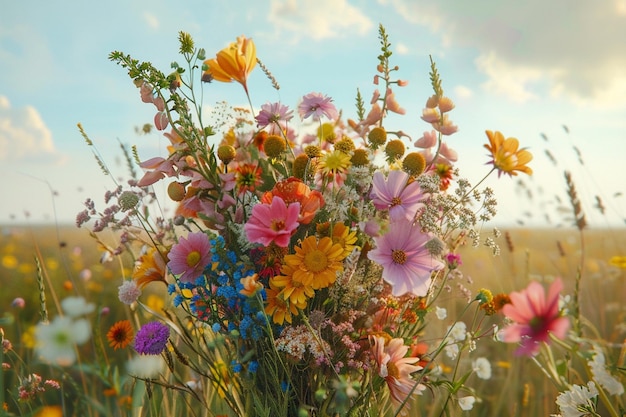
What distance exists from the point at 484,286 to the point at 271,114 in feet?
2.71

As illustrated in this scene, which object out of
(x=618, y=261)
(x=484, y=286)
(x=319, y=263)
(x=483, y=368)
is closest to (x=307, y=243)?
(x=319, y=263)

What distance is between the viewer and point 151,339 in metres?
0.91

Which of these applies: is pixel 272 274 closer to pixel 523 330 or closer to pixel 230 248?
pixel 230 248

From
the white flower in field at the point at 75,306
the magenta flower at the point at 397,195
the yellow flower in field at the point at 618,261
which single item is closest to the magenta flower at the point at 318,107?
the magenta flower at the point at 397,195

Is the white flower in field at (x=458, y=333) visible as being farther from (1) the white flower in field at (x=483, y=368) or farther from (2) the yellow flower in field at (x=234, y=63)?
(2) the yellow flower in field at (x=234, y=63)

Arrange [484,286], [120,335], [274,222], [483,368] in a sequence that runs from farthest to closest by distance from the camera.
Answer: [484,286] → [483,368] → [120,335] → [274,222]

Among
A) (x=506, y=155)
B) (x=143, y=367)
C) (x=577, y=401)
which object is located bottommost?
(x=143, y=367)

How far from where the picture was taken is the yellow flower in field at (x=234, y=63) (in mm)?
884

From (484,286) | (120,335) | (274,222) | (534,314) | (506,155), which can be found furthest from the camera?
(484,286)

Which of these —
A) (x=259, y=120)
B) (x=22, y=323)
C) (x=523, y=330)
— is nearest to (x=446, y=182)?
(x=259, y=120)

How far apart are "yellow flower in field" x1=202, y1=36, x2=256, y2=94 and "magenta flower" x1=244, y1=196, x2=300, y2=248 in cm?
24

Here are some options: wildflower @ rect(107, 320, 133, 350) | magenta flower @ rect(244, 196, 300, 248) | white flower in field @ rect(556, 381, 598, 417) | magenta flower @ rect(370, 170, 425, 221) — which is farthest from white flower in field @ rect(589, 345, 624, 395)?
wildflower @ rect(107, 320, 133, 350)

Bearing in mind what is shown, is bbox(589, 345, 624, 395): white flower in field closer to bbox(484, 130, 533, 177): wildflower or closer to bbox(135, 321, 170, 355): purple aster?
bbox(484, 130, 533, 177): wildflower

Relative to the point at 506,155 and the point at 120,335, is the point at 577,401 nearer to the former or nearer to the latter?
the point at 506,155
